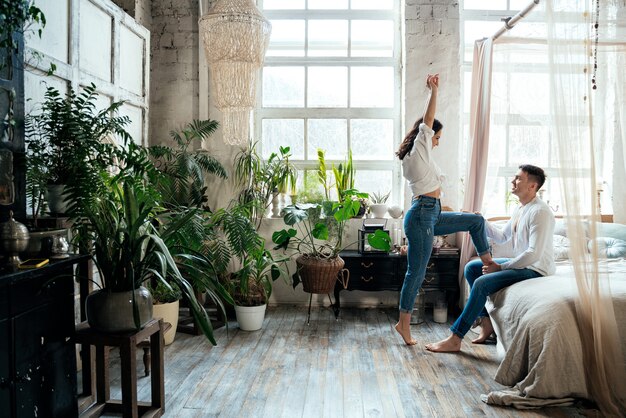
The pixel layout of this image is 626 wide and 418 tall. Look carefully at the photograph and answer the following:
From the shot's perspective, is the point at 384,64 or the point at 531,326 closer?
the point at 531,326

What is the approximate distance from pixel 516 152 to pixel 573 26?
155cm

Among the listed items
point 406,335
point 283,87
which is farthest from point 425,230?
point 283,87

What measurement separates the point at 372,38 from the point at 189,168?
2.40 meters

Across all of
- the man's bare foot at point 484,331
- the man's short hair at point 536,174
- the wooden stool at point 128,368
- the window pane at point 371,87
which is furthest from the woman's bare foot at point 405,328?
the window pane at point 371,87

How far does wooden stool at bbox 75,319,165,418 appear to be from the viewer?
8.15ft

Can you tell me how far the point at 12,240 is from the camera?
2.23 meters

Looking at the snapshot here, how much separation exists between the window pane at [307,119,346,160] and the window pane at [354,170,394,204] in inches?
12.1

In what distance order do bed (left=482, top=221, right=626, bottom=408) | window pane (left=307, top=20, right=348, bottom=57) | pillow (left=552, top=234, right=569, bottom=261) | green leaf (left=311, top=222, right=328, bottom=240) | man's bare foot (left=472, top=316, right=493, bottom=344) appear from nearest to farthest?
bed (left=482, top=221, right=626, bottom=408), man's bare foot (left=472, top=316, right=493, bottom=344), pillow (left=552, top=234, right=569, bottom=261), green leaf (left=311, top=222, right=328, bottom=240), window pane (left=307, top=20, right=348, bottom=57)

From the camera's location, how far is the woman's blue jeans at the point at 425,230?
12.7 ft

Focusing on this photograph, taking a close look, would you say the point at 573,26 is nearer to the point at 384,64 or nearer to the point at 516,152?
the point at 516,152

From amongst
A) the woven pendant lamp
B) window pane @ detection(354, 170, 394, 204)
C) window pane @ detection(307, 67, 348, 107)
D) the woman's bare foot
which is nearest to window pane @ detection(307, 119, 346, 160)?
window pane @ detection(307, 67, 348, 107)

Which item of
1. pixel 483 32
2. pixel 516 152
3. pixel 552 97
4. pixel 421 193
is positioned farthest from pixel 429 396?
pixel 483 32

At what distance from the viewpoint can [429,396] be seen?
3.05 meters

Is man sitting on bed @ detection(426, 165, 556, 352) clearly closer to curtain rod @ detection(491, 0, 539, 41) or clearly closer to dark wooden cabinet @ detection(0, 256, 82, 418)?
curtain rod @ detection(491, 0, 539, 41)
